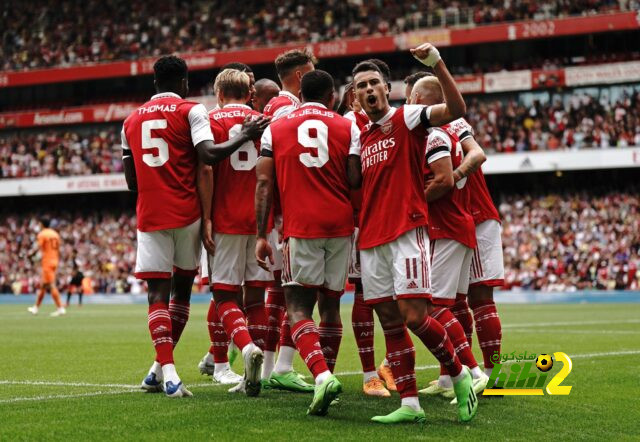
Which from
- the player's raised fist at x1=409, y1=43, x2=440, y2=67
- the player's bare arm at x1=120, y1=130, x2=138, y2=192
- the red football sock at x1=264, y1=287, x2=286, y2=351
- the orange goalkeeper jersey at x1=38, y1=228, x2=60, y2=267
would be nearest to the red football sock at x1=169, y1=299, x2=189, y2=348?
the red football sock at x1=264, y1=287, x2=286, y2=351

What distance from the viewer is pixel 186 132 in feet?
25.2

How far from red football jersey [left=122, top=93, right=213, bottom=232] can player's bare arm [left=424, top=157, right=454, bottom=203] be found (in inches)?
71.1

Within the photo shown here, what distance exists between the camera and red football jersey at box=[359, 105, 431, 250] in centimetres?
647

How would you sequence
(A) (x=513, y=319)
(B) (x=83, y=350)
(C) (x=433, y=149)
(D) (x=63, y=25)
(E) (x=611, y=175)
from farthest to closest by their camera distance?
1. (D) (x=63, y=25)
2. (E) (x=611, y=175)
3. (A) (x=513, y=319)
4. (B) (x=83, y=350)
5. (C) (x=433, y=149)

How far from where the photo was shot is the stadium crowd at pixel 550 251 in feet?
111

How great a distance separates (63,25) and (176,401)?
1932 inches

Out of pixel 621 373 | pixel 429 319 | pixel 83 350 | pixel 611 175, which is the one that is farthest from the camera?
pixel 611 175

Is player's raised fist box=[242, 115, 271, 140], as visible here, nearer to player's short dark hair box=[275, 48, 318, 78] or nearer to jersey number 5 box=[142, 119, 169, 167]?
jersey number 5 box=[142, 119, 169, 167]

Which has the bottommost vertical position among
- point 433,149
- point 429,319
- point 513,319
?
point 513,319

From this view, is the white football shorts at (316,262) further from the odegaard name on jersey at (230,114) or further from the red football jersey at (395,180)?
the odegaard name on jersey at (230,114)

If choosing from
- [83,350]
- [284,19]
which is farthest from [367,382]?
[284,19]

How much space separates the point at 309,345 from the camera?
6.64 meters

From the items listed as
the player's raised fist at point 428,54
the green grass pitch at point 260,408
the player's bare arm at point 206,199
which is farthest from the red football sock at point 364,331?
the player's raised fist at point 428,54

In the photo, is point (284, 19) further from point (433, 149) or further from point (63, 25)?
point (433, 149)
